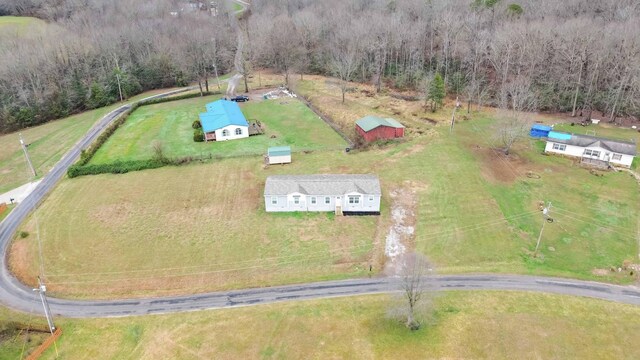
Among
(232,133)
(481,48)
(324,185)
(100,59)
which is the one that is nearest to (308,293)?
(324,185)

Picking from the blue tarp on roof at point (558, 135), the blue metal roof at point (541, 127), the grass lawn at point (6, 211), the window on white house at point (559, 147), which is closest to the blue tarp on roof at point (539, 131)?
the blue metal roof at point (541, 127)

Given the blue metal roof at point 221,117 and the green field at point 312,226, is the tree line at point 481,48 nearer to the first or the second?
the green field at point 312,226

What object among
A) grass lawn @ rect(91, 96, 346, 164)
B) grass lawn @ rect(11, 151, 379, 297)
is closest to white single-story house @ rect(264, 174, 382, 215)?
grass lawn @ rect(11, 151, 379, 297)

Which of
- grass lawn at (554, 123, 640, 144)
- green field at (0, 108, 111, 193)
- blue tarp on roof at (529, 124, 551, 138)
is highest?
blue tarp on roof at (529, 124, 551, 138)

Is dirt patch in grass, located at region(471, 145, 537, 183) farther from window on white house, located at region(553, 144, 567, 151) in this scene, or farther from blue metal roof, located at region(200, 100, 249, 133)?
blue metal roof, located at region(200, 100, 249, 133)

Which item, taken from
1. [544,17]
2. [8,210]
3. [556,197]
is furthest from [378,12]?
[8,210]

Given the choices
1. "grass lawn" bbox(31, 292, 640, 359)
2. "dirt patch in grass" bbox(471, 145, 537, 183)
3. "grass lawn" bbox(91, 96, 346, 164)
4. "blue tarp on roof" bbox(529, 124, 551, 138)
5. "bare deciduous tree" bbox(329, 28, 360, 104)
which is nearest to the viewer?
"grass lawn" bbox(31, 292, 640, 359)

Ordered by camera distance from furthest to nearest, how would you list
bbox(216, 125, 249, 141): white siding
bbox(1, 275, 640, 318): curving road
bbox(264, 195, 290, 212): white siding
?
bbox(216, 125, 249, 141): white siding → bbox(264, 195, 290, 212): white siding → bbox(1, 275, 640, 318): curving road
